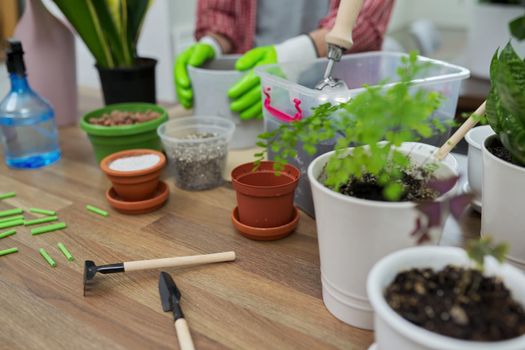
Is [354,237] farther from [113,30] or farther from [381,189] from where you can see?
[113,30]

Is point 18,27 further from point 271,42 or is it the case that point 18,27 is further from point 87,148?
point 271,42

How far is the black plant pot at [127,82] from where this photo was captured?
0.97 meters

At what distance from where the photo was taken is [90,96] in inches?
51.3

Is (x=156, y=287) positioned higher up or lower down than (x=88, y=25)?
lower down

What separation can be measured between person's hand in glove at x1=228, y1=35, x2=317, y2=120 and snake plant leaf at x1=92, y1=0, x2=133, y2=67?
0.26 meters

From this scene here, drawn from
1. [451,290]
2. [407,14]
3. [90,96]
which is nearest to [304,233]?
[451,290]

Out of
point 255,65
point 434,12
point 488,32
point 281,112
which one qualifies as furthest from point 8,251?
point 434,12

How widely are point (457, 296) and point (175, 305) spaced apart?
28 centimetres

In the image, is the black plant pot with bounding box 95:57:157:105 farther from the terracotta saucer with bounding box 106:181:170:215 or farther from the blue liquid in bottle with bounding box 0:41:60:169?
the terracotta saucer with bounding box 106:181:170:215

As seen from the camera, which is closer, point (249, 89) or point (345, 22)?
point (345, 22)

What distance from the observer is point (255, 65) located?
89cm

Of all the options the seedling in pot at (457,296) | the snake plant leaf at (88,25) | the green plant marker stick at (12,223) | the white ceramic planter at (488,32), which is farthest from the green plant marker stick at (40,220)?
the white ceramic planter at (488,32)

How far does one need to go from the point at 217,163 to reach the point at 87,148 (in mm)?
333

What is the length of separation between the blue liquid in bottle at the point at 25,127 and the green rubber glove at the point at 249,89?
0.35 metres
